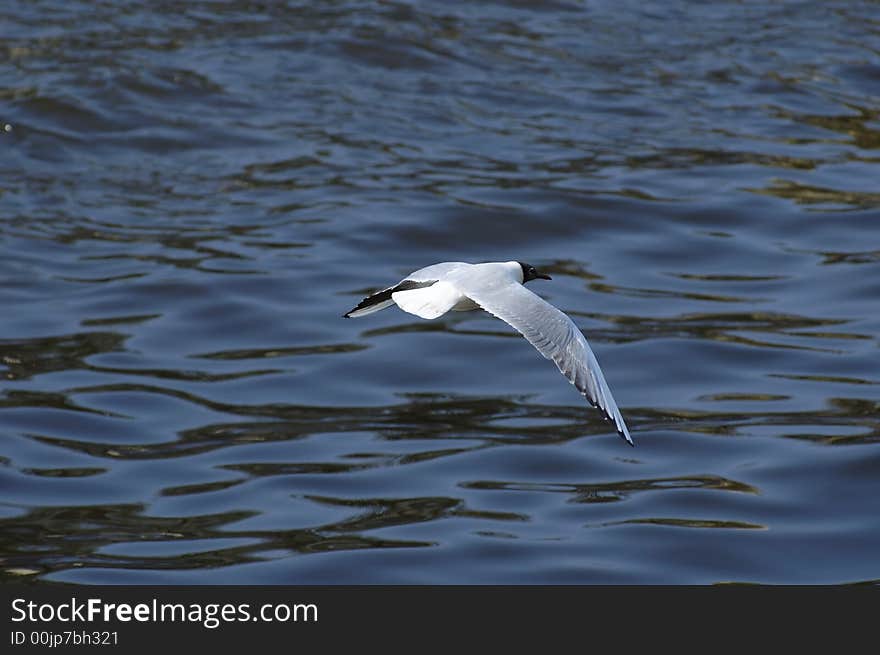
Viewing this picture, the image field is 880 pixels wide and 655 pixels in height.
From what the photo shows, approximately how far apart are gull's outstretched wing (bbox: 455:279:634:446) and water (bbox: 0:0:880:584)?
1269 mm

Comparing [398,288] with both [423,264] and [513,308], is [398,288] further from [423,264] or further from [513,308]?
[423,264]

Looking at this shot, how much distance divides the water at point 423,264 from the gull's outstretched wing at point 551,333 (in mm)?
1269

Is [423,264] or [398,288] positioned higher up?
[398,288]

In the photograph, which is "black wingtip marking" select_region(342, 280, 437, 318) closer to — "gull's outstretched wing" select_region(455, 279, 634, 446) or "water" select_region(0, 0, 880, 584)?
"gull's outstretched wing" select_region(455, 279, 634, 446)

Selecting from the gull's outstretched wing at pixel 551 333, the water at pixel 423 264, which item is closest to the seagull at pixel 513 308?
the gull's outstretched wing at pixel 551 333

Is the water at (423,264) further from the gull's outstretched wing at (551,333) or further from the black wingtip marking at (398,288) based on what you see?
the gull's outstretched wing at (551,333)

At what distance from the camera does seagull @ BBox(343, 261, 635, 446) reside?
5.92 metres

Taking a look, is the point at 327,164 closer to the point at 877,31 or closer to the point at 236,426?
the point at 236,426

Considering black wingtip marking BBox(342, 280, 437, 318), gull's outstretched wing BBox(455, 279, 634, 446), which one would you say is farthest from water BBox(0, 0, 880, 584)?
gull's outstretched wing BBox(455, 279, 634, 446)

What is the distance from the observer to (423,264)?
10945mm

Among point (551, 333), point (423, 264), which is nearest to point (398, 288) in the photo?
point (551, 333)

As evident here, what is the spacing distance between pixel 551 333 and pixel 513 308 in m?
0.21

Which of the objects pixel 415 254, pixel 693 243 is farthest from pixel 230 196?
pixel 693 243

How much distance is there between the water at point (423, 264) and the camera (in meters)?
7.44
